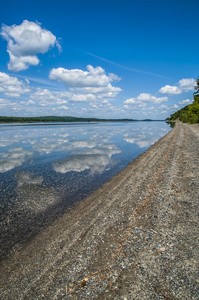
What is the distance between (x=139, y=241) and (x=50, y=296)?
3.41 m

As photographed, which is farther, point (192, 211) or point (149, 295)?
point (192, 211)

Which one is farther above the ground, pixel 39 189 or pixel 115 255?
pixel 115 255

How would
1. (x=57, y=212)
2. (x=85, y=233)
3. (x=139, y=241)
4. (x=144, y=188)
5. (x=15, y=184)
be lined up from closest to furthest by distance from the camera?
1. (x=139, y=241)
2. (x=85, y=233)
3. (x=57, y=212)
4. (x=144, y=188)
5. (x=15, y=184)

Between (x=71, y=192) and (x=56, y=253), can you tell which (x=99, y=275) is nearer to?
(x=56, y=253)

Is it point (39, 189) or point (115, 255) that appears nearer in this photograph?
point (115, 255)

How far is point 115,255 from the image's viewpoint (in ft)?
18.5

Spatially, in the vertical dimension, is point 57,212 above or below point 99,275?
below

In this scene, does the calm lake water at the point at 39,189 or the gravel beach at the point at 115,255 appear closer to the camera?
the gravel beach at the point at 115,255

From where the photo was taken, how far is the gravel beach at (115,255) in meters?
4.47

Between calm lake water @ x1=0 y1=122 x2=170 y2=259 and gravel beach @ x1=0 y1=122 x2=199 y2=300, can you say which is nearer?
gravel beach @ x1=0 y1=122 x2=199 y2=300

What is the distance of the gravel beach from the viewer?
447cm

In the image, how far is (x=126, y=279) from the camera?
15.4 ft

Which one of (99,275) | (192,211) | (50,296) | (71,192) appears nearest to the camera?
(50,296)

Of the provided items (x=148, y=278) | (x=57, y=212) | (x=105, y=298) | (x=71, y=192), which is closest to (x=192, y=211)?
(x=148, y=278)
